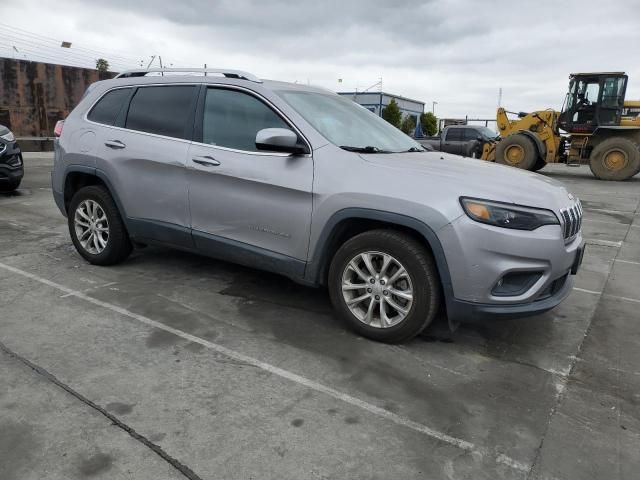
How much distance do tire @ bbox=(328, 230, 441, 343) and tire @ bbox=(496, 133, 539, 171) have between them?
46.0 feet

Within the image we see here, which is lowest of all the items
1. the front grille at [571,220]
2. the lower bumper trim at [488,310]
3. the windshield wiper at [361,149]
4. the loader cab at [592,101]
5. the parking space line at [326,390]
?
the parking space line at [326,390]

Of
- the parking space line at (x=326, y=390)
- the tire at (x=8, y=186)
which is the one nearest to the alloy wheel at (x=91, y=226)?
the parking space line at (x=326, y=390)

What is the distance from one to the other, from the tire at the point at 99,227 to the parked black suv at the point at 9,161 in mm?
4288

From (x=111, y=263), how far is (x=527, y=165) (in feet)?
47.2

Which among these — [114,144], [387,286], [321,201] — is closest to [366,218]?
[321,201]

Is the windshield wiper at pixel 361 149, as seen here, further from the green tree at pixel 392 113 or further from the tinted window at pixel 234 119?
the green tree at pixel 392 113

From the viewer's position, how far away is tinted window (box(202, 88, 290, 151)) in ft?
12.1

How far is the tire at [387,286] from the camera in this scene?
308 cm

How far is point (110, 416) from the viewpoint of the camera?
2.45 m

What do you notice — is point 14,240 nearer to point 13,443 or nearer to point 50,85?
point 13,443

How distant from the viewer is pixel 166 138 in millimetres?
4117

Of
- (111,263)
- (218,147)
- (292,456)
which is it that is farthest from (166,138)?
(292,456)

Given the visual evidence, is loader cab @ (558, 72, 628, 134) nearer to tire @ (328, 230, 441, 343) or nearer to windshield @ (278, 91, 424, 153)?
windshield @ (278, 91, 424, 153)

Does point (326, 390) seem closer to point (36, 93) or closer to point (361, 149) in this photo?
point (361, 149)
